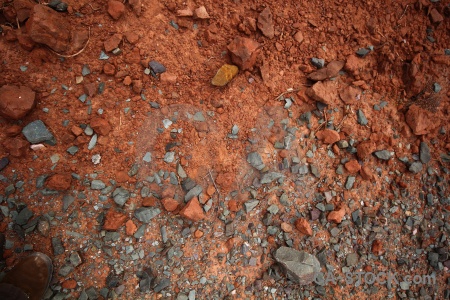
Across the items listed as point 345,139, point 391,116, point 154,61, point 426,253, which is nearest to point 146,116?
point 154,61

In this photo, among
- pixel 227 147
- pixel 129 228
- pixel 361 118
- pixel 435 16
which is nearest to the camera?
pixel 129 228

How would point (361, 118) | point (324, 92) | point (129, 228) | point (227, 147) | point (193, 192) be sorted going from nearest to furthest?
1. point (129, 228)
2. point (193, 192)
3. point (227, 147)
4. point (324, 92)
5. point (361, 118)

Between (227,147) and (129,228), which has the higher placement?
(227,147)

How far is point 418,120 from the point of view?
2.52m

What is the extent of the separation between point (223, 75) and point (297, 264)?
1516 mm

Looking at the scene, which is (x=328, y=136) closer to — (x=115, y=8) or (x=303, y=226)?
(x=303, y=226)

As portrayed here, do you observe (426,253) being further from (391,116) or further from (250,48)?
(250,48)

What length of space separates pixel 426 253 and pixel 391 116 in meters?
1.25

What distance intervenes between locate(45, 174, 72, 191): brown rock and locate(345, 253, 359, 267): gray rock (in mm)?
2191

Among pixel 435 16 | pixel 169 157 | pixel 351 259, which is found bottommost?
pixel 351 259

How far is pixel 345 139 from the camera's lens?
2422 mm

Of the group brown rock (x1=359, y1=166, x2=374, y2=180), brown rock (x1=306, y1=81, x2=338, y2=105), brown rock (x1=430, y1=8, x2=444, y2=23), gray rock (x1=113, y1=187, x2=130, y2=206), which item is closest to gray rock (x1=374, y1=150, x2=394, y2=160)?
brown rock (x1=359, y1=166, x2=374, y2=180)

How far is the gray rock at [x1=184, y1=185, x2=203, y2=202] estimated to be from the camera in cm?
210

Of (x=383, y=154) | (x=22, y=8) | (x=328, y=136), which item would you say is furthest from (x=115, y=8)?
(x=383, y=154)
